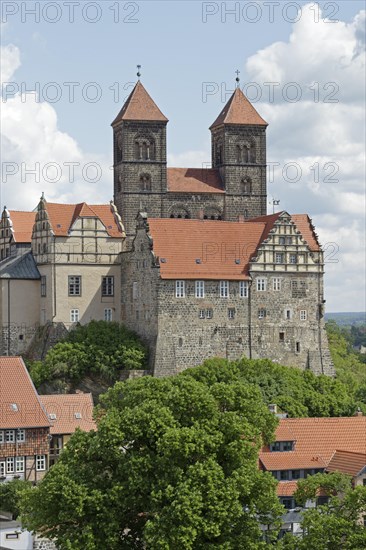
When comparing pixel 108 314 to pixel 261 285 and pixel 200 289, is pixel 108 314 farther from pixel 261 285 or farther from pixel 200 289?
pixel 261 285

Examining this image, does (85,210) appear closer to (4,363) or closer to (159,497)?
(4,363)

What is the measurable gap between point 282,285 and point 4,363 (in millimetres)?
21212

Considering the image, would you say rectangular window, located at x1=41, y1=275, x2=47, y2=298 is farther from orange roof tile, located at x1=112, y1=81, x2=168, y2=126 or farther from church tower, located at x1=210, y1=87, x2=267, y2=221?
church tower, located at x1=210, y1=87, x2=267, y2=221

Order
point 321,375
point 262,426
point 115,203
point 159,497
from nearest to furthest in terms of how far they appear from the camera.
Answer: point 159,497
point 262,426
point 321,375
point 115,203

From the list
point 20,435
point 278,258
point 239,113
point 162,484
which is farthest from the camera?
point 239,113

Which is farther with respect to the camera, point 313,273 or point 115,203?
point 115,203

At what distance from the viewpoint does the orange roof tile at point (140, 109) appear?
11025cm

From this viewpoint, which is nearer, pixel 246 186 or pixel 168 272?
pixel 168 272

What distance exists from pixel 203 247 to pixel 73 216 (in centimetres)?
920

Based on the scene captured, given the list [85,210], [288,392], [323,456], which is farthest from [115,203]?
[323,456]

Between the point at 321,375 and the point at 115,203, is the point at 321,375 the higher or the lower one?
the lower one

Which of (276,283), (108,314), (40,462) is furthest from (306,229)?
(40,462)

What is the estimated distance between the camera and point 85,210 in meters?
104

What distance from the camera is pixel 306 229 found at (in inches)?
4195
